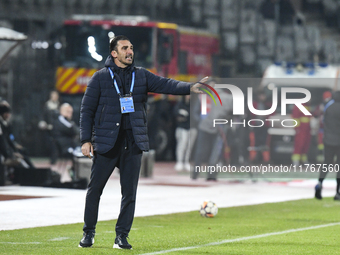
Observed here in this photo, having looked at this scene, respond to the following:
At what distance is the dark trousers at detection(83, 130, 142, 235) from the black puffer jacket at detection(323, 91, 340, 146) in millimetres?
7078

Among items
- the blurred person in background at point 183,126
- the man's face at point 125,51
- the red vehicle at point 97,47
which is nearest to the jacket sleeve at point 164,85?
the man's face at point 125,51

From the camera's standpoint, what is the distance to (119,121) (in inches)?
314

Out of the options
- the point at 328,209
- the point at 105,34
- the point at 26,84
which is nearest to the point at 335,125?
the point at 328,209

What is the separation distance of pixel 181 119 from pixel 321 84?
3.67 metres

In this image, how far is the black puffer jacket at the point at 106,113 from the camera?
26.2ft

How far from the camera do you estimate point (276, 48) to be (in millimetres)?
32875

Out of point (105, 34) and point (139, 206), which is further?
point (105, 34)

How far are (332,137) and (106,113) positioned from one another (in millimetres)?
7325

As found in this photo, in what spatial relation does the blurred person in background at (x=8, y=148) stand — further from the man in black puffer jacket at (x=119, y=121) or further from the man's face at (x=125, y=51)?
the man's face at (x=125, y=51)

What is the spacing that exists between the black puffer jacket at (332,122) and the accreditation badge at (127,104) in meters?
7.24

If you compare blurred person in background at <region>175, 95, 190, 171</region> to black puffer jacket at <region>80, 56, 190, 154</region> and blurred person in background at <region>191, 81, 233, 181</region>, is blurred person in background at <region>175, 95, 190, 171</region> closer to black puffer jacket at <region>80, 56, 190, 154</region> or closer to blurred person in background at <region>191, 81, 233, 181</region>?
blurred person in background at <region>191, 81, 233, 181</region>

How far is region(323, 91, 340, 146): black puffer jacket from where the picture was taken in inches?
575

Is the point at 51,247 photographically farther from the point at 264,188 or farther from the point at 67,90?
the point at 67,90

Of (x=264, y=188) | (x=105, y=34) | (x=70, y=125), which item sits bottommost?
(x=264, y=188)
